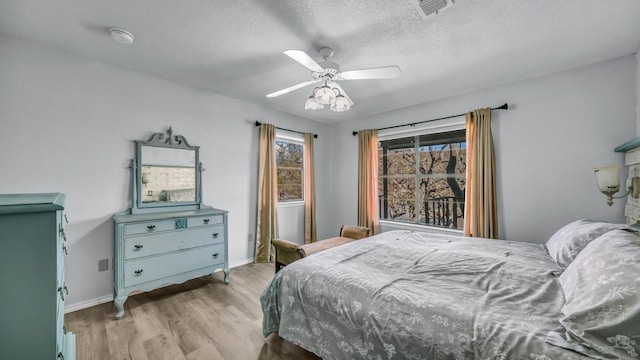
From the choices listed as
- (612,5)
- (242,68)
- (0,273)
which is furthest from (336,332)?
(612,5)

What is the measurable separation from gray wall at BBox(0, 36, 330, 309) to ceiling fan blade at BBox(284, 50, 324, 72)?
6.77ft

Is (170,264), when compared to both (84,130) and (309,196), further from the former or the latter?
(309,196)

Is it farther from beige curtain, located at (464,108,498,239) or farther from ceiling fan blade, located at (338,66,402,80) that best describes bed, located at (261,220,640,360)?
ceiling fan blade, located at (338,66,402,80)

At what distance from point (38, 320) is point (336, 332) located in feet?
4.34

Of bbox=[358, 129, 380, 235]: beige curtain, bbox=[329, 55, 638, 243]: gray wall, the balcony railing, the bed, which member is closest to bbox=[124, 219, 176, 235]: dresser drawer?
the bed

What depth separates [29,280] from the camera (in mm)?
858

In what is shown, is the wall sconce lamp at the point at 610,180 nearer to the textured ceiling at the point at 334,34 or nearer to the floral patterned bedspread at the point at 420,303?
the floral patterned bedspread at the point at 420,303

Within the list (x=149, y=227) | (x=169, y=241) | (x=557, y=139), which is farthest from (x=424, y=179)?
(x=149, y=227)

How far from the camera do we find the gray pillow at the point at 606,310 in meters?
0.89

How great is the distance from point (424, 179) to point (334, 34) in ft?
9.41

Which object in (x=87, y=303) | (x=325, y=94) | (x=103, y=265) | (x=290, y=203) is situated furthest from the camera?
(x=290, y=203)

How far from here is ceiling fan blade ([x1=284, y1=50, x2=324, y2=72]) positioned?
182cm

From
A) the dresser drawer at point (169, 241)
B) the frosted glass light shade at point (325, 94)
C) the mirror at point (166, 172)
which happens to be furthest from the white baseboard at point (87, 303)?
the frosted glass light shade at point (325, 94)

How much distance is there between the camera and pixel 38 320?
0.87 metres
